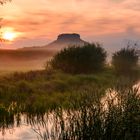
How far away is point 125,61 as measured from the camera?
59.8 metres

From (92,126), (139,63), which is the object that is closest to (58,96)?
(92,126)

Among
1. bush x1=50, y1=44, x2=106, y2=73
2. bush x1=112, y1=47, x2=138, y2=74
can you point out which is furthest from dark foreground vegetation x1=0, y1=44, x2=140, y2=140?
bush x1=112, y1=47, x2=138, y2=74

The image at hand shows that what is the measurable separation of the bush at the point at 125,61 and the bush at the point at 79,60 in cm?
334

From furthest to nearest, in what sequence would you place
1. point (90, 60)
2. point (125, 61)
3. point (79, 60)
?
point (125, 61)
point (90, 60)
point (79, 60)

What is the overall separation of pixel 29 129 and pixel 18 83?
1506 cm

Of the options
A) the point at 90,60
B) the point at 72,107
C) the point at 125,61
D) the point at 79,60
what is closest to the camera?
the point at 72,107

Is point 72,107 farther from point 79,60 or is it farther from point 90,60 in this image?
point 90,60

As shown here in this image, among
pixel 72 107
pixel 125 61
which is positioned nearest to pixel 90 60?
pixel 125 61

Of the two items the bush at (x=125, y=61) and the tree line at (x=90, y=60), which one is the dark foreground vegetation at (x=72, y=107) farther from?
the bush at (x=125, y=61)

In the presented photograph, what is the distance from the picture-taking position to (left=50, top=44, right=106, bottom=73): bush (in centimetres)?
5266

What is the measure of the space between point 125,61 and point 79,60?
8623mm

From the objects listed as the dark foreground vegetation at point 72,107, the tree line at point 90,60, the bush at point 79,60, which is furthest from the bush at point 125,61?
the dark foreground vegetation at point 72,107

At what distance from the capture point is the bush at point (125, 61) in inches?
2344

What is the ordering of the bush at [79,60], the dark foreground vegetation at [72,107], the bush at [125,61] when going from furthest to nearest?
the bush at [125,61] → the bush at [79,60] → the dark foreground vegetation at [72,107]
